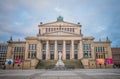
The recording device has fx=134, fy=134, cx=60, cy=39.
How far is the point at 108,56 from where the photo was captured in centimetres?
6944

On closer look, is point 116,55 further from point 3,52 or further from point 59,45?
point 3,52

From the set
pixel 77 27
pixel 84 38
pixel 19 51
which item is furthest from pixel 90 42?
pixel 19 51

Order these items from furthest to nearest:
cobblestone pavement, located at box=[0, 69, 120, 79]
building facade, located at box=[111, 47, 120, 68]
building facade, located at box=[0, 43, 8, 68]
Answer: building facade, located at box=[0, 43, 8, 68]
building facade, located at box=[111, 47, 120, 68]
cobblestone pavement, located at box=[0, 69, 120, 79]

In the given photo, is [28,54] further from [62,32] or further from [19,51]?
[62,32]

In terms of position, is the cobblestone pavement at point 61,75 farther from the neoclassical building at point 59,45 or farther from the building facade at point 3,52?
the building facade at point 3,52

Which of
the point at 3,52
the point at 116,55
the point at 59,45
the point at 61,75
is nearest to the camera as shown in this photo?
the point at 61,75

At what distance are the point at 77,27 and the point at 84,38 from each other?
7486mm

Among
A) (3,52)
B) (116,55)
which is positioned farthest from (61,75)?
(3,52)

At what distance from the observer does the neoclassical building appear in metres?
65.0

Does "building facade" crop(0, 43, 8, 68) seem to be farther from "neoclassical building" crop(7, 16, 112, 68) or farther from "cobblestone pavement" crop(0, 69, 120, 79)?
"cobblestone pavement" crop(0, 69, 120, 79)

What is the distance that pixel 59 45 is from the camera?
233 feet

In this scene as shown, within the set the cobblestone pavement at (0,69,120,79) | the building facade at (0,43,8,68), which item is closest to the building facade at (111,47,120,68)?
the cobblestone pavement at (0,69,120,79)

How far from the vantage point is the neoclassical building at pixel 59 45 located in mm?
65000

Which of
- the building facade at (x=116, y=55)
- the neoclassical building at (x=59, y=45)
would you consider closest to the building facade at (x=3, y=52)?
the neoclassical building at (x=59, y=45)
